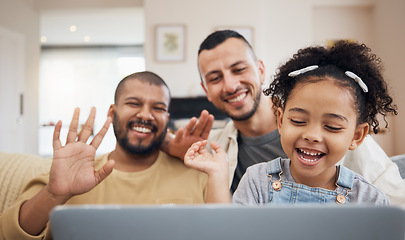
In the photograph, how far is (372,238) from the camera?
0.43 metres

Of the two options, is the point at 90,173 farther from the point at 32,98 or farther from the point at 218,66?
the point at 32,98

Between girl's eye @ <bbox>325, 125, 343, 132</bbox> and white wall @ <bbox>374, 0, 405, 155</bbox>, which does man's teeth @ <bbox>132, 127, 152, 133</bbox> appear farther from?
white wall @ <bbox>374, 0, 405, 155</bbox>

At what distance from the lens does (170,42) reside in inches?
204

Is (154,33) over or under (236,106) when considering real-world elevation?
over

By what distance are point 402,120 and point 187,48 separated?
3419mm

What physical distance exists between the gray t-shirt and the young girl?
393mm

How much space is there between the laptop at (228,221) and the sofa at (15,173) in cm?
109

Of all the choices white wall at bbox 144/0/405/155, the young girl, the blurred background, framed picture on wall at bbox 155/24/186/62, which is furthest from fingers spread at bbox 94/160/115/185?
framed picture on wall at bbox 155/24/186/62

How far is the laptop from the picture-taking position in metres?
0.41

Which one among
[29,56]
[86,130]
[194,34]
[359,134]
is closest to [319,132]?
[359,134]

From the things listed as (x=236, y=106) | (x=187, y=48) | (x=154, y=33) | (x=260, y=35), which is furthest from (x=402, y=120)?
(x=236, y=106)

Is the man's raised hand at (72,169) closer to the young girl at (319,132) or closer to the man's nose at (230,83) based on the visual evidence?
the young girl at (319,132)

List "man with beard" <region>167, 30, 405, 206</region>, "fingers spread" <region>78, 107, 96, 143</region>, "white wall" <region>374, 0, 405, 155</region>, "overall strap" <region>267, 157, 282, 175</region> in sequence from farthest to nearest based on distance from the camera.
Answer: "white wall" <region>374, 0, 405, 155</region> < "man with beard" <region>167, 30, 405, 206</region> < "fingers spread" <region>78, 107, 96, 143</region> < "overall strap" <region>267, 157, 282, 175</region>

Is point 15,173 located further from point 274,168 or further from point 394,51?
point 394,51
